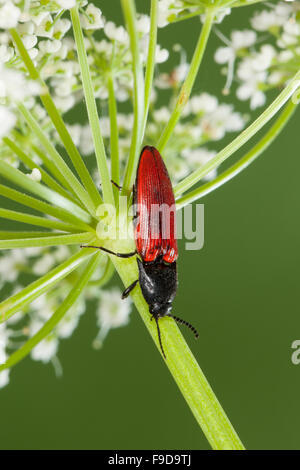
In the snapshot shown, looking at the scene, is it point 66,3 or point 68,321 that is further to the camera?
point 68,321

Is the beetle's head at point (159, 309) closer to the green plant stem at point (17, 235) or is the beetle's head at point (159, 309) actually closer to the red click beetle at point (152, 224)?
the red click beetle at point (152, 224)

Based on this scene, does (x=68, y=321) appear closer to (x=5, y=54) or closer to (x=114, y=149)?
(x=114, y=149)

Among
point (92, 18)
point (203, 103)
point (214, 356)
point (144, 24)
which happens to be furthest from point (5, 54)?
point (214, 356)

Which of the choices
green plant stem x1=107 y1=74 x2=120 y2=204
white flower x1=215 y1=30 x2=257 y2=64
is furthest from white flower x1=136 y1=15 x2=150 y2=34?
white flower x1=215 y1=30 x2=257 y2=64

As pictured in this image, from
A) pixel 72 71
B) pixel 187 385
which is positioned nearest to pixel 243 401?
pixel 187 385

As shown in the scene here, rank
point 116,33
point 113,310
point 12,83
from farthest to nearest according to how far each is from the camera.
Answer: point 113,310, point 116,33, point 12,83

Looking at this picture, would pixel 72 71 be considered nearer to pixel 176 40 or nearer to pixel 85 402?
pixel 176 40

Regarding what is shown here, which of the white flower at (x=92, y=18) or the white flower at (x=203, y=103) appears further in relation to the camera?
the white flower at (x=203, y=103)

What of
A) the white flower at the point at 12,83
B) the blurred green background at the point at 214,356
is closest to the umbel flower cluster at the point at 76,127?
the white flower at the point at 12,83
